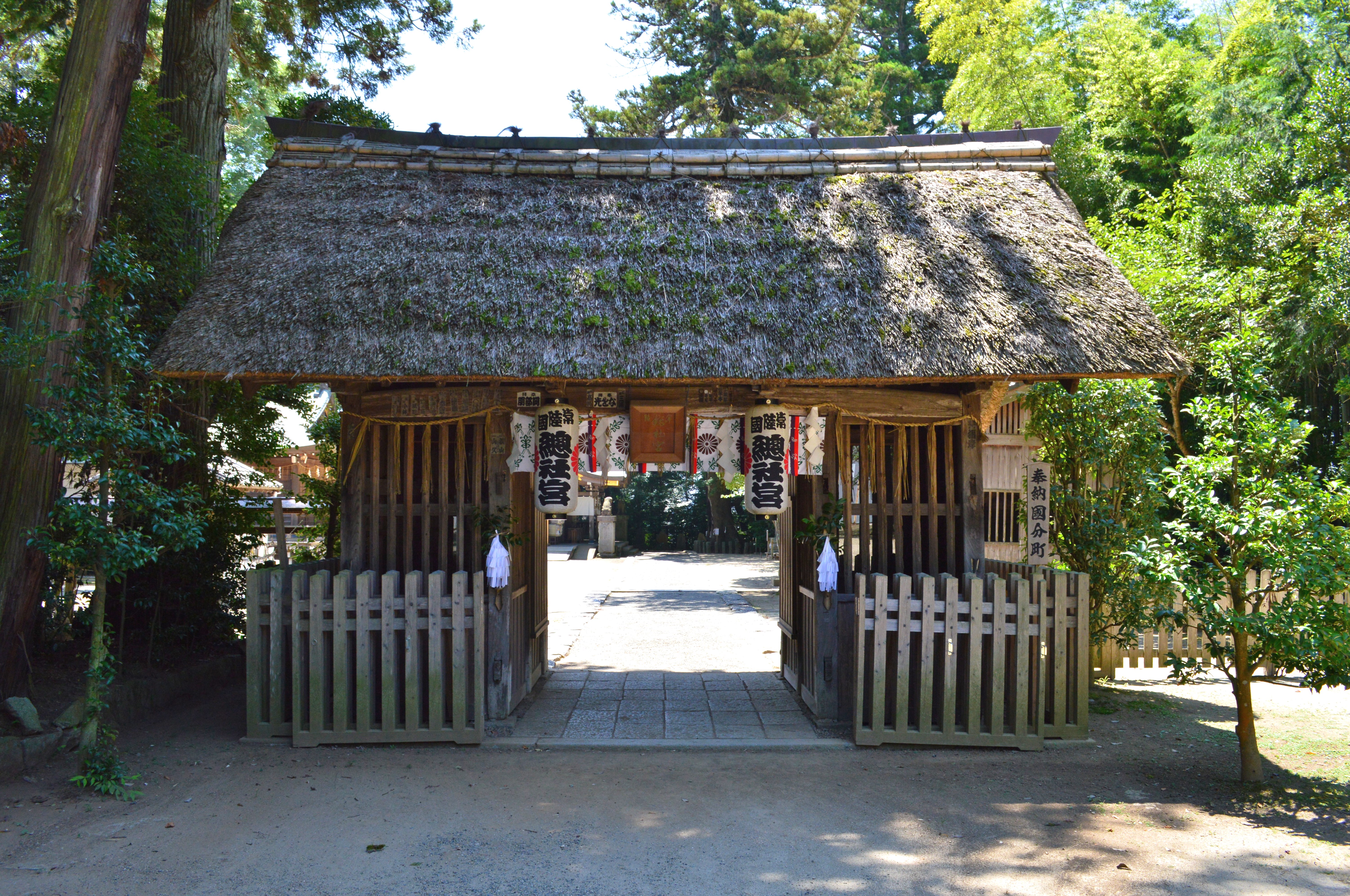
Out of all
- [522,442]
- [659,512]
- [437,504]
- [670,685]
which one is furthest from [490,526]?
[659,512]

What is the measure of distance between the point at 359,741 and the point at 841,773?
3.52 meters

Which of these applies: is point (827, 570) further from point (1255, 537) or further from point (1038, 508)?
point (1255, 537)

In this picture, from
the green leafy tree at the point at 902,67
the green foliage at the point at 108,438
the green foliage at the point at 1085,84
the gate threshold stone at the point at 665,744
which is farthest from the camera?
the green leafy tree at the point at 902,67

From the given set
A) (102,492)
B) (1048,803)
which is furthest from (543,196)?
(1048,803)

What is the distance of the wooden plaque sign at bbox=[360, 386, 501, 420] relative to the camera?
263 inches

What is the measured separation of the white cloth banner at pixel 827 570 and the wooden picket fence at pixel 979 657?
1.12 feet

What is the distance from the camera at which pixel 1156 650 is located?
8.76m

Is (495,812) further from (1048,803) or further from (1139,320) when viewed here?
(1139,320)

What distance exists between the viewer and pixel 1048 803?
5230 mm

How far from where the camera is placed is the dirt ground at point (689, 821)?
4184 mm

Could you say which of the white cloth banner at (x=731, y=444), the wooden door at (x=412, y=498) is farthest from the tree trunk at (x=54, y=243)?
the white cloth banner at (x=731, y=444)

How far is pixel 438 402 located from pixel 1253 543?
5808 mm

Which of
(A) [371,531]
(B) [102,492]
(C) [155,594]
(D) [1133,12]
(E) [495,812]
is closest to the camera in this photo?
(E) [495,812]

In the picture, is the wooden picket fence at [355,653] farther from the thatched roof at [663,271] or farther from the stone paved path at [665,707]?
the thatched roof at [663,271]
